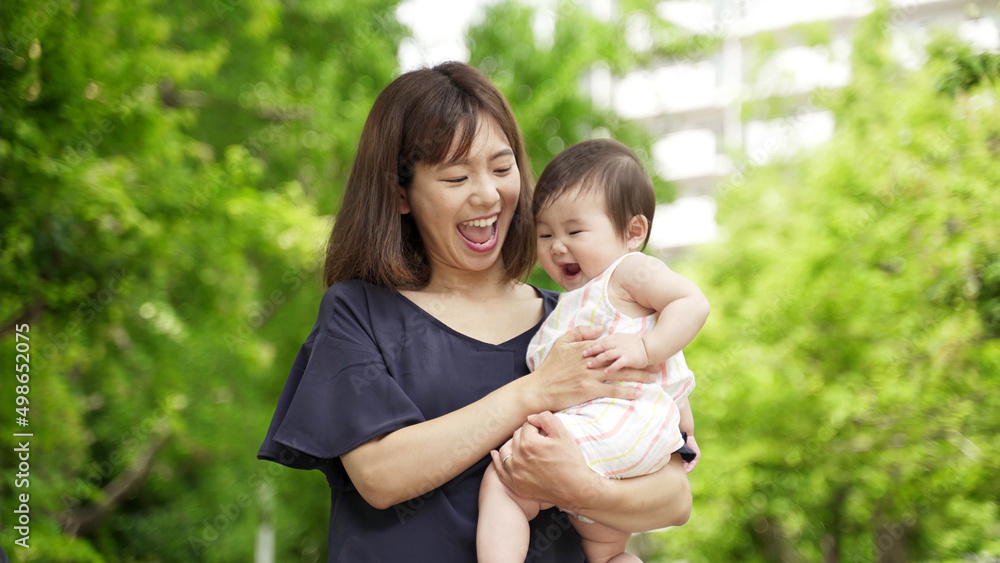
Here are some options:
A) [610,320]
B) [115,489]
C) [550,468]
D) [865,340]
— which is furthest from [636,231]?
[115,489]

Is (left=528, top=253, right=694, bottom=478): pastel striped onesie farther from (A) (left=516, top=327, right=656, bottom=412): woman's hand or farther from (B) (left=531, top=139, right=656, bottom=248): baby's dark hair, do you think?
(B) (left=531, top=139, right=656, bottom=248): baby's dark hair

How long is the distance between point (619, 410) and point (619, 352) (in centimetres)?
13

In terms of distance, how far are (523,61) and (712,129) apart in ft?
69.3

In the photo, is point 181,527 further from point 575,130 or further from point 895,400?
point 895,400

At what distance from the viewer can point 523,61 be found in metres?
9.95

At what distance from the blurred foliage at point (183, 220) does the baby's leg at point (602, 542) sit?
14.3ft

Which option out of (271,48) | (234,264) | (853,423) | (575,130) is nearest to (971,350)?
(853,423)

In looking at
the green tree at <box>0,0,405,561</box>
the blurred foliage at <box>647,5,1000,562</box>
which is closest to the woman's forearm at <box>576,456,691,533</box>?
the green tree at <box>0,0,405,561</box>

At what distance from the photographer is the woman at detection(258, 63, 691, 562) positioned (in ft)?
5.76

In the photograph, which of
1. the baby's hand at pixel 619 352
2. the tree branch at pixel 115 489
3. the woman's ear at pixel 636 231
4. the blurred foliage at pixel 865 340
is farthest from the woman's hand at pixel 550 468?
the tree branch at pixel 115 489

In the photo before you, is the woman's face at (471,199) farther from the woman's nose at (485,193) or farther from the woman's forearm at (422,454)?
the woman's forearm at (422,454)

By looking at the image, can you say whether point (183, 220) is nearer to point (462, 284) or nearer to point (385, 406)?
point (462, 284)

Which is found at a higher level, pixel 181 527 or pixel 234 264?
pixel 234 264

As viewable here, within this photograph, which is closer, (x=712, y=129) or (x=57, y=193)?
(x=57, y=193)
